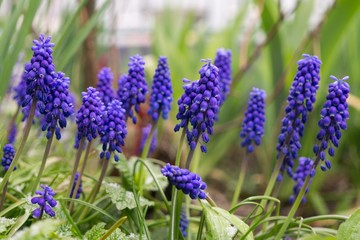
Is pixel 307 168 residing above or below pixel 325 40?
below

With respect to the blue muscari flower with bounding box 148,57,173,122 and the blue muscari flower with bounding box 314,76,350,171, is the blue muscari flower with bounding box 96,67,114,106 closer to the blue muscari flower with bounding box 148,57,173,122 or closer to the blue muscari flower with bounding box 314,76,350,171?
the blue muscari flower with bounding box 148,57,173,122

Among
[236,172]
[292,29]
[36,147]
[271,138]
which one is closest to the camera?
[36,147]

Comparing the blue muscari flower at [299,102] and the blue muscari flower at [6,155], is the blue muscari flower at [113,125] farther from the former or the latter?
the blue muscari flower at [299,102]

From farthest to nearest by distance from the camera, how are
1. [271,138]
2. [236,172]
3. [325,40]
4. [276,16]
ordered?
[236,172] → [271,138] → [276,16] → [325,40]

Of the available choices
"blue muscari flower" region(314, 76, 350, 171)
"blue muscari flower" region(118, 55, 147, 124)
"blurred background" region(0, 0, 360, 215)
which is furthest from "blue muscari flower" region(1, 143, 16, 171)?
"blue muscari flower" region(314, 76, 350, 171)

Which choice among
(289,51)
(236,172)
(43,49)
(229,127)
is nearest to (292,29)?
(289,51)

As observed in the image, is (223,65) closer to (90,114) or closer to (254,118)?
(254,118)

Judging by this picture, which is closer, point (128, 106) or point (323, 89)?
point (128, 106)

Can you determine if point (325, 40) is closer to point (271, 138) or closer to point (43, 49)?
point (271, 138)
